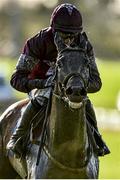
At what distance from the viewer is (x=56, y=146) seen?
Answer: 11.8m

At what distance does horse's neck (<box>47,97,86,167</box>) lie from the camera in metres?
11.4

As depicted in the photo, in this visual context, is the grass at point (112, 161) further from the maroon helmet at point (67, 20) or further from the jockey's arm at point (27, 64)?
the maroon helmet at point (67, 20)

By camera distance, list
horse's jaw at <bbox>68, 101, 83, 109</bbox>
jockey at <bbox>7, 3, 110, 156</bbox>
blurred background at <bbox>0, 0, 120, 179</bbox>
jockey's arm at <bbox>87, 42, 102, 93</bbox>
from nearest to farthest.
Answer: horse's jaw at <bbox>68, 101, 83, 109</bbox> < jockey's arm at <bbox>87, 42, 102, 93</bbox> < jockey at <bbox>7, 3, 110, 156</bbox> < blurred background at <bbox>0, 0, 120, 179</bbox>

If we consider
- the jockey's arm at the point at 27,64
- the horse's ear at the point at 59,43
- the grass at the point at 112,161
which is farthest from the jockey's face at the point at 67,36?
the grass at the point at 112,161

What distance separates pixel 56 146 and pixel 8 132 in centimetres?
204

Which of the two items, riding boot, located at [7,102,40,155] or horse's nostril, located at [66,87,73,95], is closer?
horse's nostril, located at [66,87,73,95]

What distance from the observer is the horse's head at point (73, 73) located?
10922mm

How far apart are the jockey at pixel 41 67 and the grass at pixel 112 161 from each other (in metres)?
9.16

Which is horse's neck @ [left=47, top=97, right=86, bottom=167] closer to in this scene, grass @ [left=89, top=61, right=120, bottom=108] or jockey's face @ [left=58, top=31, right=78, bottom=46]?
jockey's face @ [left=58, top=31, right=78, bottom=46]

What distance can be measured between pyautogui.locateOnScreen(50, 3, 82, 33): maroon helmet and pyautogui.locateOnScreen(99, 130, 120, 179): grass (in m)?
9.95

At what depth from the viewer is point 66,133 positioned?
1160 centimetres

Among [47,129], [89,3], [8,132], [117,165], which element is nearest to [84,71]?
[47,129]

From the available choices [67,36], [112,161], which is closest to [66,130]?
[67,36]

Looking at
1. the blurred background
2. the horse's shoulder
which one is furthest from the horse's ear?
the blurred background
